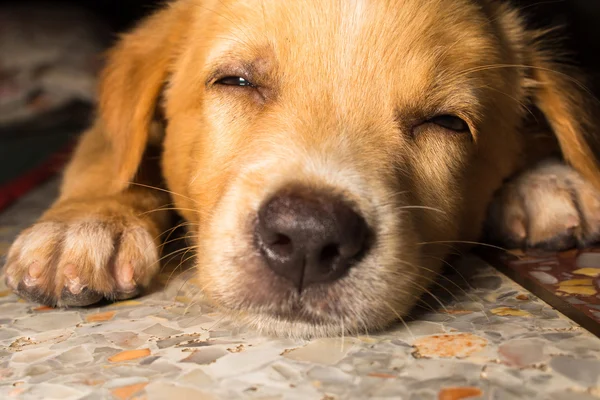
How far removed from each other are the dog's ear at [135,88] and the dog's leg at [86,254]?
0.23 meters

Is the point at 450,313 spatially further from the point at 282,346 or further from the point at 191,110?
the point at 191,110

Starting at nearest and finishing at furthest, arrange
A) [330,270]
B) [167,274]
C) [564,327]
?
[330,270]
[564,327]
[167,274]

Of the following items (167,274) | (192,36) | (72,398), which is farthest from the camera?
(192,36)

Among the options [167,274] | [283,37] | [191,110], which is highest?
[283,37]

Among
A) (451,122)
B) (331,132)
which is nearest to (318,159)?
(331,132)

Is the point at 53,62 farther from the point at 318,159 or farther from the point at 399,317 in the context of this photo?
the point at 399,317

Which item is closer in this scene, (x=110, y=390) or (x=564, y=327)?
(x=110, y=390)

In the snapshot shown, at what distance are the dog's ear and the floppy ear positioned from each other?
5.15ft

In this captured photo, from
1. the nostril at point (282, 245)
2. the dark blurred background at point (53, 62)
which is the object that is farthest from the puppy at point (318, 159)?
the dark blurred background at point (53, 62)

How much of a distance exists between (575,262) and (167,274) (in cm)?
162

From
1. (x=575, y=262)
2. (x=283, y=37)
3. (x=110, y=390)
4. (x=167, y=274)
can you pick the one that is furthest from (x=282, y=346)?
(x=575, y=262)

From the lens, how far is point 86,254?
2523 millimetres

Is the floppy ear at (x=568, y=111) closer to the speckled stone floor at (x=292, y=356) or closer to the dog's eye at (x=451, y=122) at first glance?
the dog's eye at (x=451, y=122)

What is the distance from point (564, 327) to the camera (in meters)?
2.27
